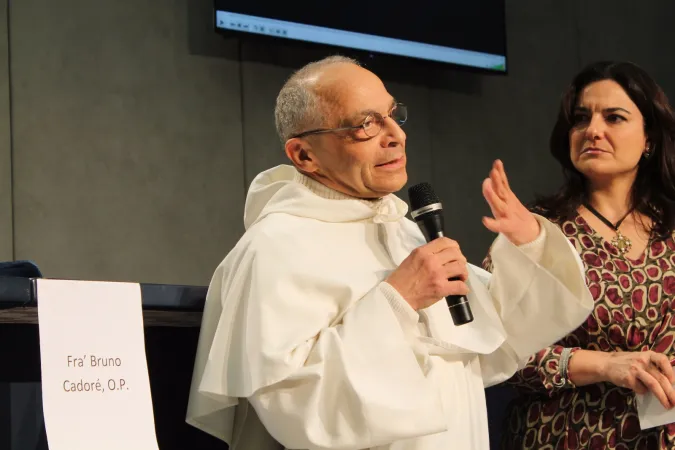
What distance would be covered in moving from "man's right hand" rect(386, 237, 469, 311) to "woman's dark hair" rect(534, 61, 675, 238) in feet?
3.17

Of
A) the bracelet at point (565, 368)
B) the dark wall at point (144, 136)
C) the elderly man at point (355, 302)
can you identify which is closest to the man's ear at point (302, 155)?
the elderly man at point (355, 302)

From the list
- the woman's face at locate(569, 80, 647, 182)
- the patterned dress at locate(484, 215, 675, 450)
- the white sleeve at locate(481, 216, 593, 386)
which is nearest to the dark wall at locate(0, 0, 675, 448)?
the patterned dress at locate(484, 215, 675, 450)

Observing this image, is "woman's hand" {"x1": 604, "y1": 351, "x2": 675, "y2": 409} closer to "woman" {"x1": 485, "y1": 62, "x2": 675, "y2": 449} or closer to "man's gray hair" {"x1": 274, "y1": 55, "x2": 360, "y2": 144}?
"woman" {"x1": 485, "y1": 62, "x2": 675, "y2": 449}

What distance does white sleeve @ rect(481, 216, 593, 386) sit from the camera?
1991 mm

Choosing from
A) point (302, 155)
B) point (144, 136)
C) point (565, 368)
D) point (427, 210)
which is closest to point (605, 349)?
point (565, 368)

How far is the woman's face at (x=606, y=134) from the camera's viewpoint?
8.64 ft

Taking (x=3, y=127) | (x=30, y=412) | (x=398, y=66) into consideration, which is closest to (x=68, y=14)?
(x=3, y=127)

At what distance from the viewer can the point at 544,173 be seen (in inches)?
198

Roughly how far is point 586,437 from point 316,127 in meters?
1.06

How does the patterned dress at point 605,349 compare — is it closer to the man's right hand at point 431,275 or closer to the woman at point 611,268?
the woman at point 611,268

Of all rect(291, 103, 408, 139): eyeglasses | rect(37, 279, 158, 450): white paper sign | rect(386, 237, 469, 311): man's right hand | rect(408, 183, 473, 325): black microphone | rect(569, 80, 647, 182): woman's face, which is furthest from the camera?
rect(569, 80, 647, 182): woman's face

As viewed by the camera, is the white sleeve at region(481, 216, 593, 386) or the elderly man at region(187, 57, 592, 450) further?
the white sleeve at region(481, 216, 593, 386)

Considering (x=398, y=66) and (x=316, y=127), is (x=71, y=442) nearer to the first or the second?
(x=316, y=127)

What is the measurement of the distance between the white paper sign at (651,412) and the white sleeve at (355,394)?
83cm
